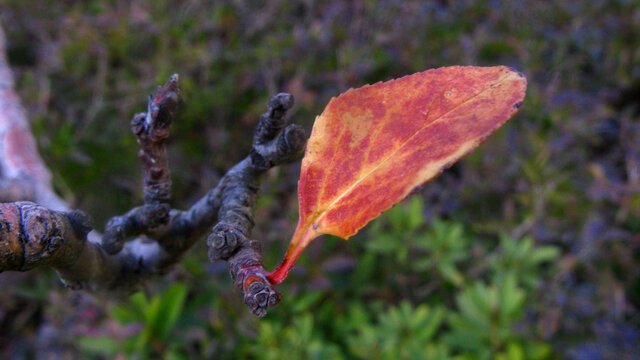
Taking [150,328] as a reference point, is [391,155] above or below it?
above

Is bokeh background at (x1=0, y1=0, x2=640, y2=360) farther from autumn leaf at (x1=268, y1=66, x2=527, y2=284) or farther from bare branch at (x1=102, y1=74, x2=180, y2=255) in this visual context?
autumn leaf at (x1=268, y1=66, x2=527, y2=284)

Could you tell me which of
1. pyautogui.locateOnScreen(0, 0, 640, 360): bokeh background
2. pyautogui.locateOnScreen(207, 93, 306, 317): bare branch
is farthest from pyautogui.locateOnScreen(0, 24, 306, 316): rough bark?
pyautogui.locateOnScreen(0, 0, 640, 360): bokeh background

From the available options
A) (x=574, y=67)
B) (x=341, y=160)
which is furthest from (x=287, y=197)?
(x=341, y=160)

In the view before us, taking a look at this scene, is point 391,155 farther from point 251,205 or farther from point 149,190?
point 149,190

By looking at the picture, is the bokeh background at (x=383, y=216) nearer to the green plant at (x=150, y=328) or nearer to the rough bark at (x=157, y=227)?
the green plant at (x=150, y=328)

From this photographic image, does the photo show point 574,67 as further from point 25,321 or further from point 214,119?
point 25,321

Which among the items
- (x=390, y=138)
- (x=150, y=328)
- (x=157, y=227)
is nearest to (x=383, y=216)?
(x=150, y=328)
